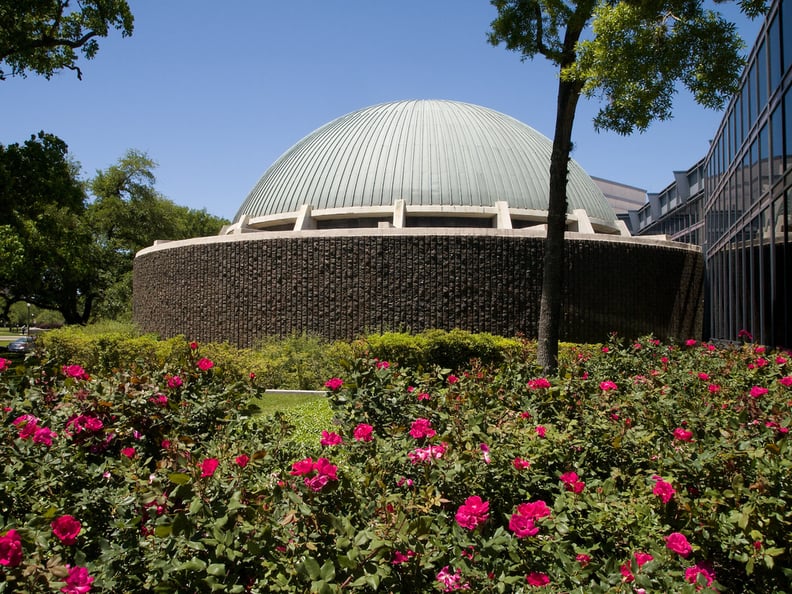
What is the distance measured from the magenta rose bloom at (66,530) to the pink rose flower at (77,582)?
0.72 ft

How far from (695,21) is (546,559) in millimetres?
9804

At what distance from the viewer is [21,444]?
398cm

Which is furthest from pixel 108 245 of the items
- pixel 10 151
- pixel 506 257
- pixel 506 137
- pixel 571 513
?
pixel 571 513

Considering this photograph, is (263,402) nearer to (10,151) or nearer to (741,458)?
(741,458)

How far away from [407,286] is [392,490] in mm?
12907

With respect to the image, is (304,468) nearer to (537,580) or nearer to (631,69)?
(537,580)

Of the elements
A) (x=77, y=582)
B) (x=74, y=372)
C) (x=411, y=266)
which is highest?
(x=411, y=266)

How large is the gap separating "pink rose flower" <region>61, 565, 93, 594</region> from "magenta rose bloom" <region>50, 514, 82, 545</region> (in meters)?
0.22

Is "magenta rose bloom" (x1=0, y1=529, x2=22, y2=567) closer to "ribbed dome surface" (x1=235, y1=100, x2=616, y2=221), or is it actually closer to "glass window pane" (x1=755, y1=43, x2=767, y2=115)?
"glass window pane" (x1=755, y1=43, x2=767, y2=115)

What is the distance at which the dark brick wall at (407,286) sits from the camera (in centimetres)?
1669

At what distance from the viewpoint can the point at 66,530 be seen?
293 cm

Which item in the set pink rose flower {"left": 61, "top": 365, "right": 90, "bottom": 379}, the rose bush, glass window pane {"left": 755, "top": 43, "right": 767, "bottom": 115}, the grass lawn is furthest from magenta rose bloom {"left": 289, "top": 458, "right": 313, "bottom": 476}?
glass window pane {"left": 755, "top": 43, "right": 767, "bottom": 115}

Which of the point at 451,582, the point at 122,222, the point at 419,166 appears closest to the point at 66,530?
the point at 451,582

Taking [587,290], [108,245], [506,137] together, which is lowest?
[587,290]
